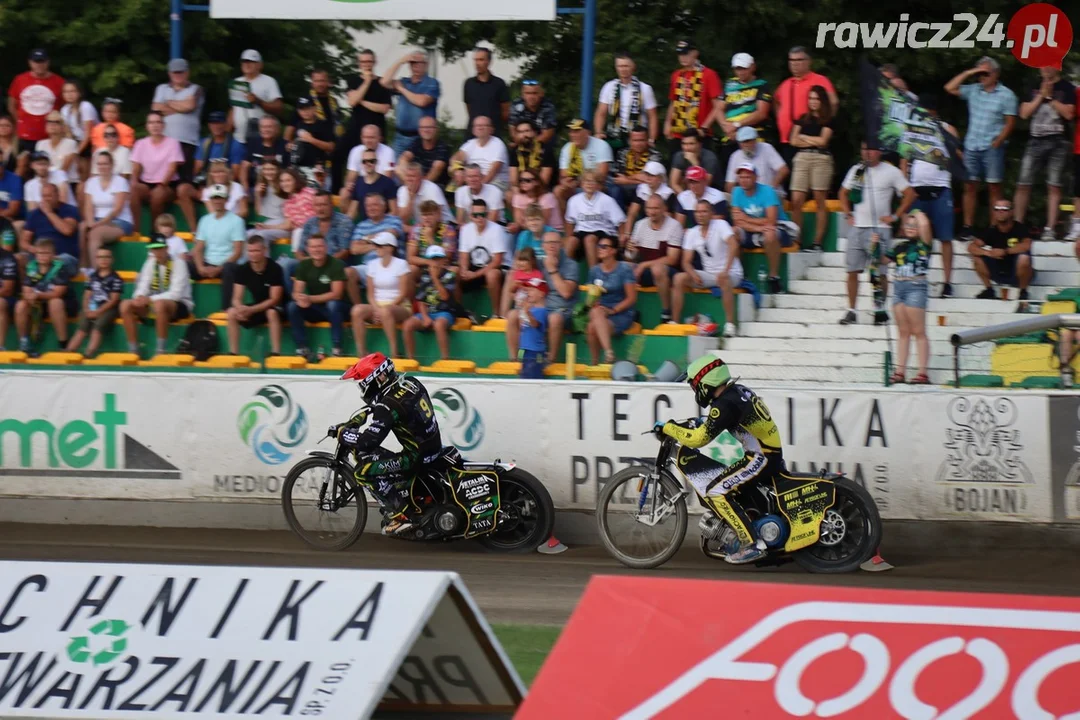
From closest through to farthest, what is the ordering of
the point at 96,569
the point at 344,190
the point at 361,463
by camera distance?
the point at 96,569 → the point at 361,463 → the point at 344,190

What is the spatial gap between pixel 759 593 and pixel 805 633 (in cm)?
21

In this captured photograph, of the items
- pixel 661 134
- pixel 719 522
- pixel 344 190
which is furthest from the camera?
pixel 661 134

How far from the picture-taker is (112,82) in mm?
20703

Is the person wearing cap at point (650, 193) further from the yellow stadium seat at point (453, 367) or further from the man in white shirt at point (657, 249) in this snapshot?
the yellow stadium seat at point (453, 367)

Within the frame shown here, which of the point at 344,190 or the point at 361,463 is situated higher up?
the point at 344,190

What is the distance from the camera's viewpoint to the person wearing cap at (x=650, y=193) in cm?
1548

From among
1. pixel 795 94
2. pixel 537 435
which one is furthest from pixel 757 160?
pixel 537 435

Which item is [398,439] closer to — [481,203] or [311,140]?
Result: [481,203]

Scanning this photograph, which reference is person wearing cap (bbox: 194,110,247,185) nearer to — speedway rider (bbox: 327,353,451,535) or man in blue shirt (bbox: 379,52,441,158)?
man in blue shirt (bbox: 379,52,441,158)

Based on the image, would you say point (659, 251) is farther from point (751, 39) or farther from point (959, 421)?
point (751, 39)

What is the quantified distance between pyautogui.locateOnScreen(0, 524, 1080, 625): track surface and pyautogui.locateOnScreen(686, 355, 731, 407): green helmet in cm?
149

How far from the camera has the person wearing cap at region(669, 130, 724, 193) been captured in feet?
52.0

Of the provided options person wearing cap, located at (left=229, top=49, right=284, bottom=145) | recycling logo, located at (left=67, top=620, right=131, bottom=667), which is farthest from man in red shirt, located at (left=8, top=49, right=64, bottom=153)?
recycling logo, located at (left=67, top=620, right=131, bottom=667)

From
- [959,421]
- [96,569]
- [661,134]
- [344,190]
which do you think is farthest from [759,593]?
[661,134]
